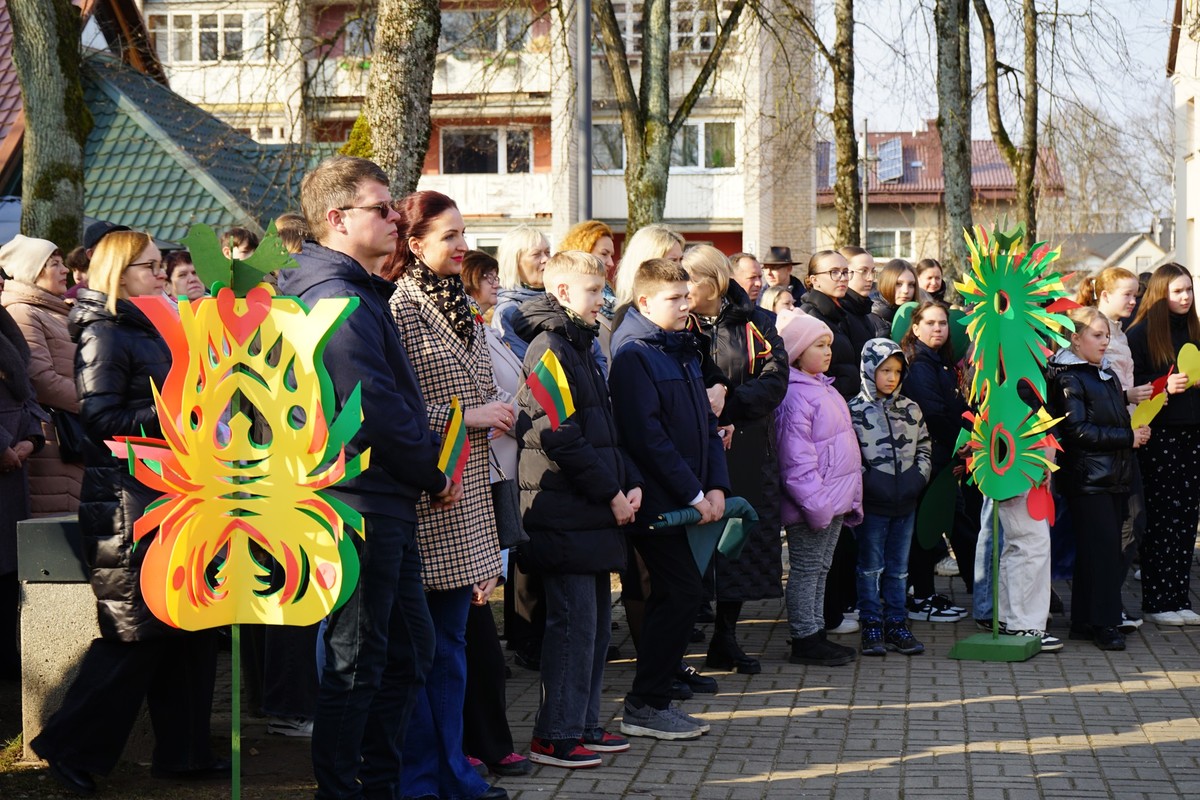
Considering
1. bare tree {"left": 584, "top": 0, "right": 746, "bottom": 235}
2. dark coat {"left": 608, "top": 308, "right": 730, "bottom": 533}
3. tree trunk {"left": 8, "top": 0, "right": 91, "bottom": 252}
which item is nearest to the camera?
dark coat {"left": 608, "top": 308, "right": 730, "bottom": 533}

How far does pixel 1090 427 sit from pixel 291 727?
15.3ft

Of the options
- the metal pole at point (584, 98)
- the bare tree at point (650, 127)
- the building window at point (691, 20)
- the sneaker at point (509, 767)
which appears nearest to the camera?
the sneaker at point (509, 767)

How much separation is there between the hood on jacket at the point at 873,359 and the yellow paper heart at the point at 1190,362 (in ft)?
5.97

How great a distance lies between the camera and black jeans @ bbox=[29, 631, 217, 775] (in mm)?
5527

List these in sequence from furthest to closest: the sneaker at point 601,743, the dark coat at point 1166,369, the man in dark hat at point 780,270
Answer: the man in dark hat at point 780,270
the dark coat at point 1166,369
the sneaker at point 601,743

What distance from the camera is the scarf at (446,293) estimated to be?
532cm

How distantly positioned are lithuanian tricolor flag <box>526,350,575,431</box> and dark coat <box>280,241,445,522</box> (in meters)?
0.99

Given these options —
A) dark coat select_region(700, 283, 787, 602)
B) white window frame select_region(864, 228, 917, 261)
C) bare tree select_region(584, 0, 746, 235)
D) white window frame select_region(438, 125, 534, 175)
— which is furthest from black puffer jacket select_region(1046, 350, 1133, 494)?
white window frame select_region(864, 228, 917, 261)

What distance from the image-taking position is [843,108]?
19.3 metres

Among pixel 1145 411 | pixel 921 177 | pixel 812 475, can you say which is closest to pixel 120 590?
pixel 812 475

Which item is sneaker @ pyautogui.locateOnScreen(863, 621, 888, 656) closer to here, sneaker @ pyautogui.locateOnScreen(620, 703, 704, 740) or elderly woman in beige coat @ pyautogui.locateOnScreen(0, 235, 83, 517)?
sneaker @ pyautogui.locateOnScreen(620, 703, 704, 740)

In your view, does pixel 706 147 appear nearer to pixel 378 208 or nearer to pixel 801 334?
pixel 801 334

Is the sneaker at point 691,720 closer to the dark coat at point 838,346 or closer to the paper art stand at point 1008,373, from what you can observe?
the paper art stand at point 1008,373

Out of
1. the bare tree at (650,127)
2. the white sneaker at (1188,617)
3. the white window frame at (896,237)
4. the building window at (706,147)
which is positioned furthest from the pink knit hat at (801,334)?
the white window frame at (896,237)
